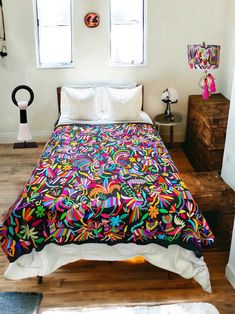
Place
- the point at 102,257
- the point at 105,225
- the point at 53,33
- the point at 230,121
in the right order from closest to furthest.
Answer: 1. the point at 105,225
2. the point at 102,257
3. the point at 230,121
4. the point at 53,33

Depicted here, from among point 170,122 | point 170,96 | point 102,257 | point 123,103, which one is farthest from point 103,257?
point 170,96

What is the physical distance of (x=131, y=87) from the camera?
4988 mm

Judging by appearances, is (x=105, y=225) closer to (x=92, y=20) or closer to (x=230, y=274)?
(x=230, y=274)

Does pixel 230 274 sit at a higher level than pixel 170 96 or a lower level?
lower

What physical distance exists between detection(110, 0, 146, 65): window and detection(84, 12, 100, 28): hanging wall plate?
231mm

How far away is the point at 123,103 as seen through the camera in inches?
182

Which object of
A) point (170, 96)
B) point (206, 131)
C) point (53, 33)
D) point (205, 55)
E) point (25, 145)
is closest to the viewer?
point (205, 55)

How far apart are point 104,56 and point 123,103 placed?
32.2 inches

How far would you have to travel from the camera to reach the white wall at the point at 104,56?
4.82 meters

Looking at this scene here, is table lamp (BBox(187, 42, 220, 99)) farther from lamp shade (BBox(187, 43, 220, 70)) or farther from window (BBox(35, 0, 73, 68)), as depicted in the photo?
window (BBox(35, 0, 73, 68))

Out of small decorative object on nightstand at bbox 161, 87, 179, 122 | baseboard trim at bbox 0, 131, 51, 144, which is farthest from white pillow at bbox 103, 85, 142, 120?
baseboard trim at bbox 0, 131, 51, 144

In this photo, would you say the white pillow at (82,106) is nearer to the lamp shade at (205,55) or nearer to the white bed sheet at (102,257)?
the lamp shade at (205,55)

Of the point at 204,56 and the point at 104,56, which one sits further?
the point at 104,56

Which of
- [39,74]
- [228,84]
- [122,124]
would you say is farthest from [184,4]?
[39,74]
